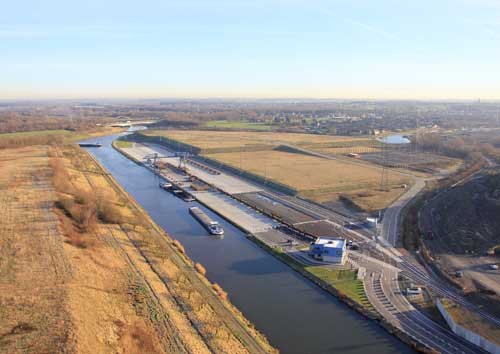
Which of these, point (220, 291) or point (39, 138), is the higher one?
point (39, 138)

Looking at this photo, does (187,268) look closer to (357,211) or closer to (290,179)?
(357,211)

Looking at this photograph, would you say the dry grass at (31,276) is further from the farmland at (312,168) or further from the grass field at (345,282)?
the farmland at (312,168)

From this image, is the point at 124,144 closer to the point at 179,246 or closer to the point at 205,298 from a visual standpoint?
the point at 179,246

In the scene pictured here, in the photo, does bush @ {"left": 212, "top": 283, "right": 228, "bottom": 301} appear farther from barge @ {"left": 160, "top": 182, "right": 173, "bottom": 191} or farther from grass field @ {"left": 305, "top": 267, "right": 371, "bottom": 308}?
barge @ {"left": 160, "top": 182, "right": 173, "bottom": 191}

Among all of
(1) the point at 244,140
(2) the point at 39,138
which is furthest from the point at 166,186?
(2) the point at 39,138

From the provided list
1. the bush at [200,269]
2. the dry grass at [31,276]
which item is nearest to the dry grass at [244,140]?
the dry grass at [31,276]
